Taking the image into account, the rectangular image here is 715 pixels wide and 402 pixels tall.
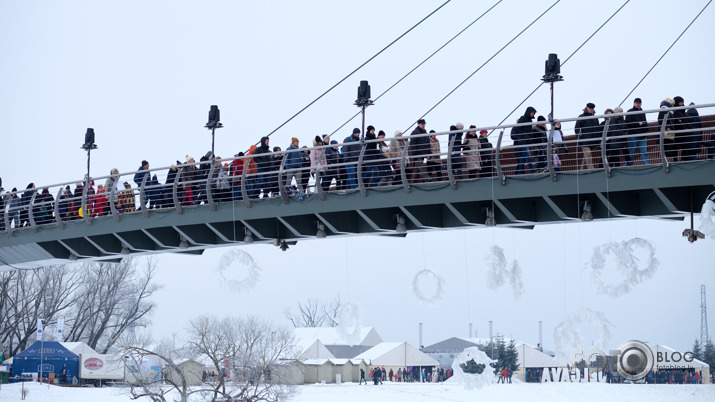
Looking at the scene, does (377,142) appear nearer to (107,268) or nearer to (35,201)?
(35,201)

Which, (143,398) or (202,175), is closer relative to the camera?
(202,175)

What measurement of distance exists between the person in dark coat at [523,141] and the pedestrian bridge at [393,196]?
0.18m

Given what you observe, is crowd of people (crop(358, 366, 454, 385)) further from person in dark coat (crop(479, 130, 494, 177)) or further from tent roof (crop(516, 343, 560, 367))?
person in dark coat (crop(479, 130, 494, 177))

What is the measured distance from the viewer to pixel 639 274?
23781 millimetres

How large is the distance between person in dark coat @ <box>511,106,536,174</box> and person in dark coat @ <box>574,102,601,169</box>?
3.71ft

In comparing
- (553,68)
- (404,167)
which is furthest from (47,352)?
(553,68)

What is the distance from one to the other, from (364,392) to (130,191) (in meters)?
37.7

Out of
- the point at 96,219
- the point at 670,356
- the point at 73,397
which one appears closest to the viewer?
the point at 96,219

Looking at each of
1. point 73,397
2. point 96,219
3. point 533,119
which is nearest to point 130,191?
point 96,219

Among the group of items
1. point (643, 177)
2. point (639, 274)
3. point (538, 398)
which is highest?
point (643, 177)

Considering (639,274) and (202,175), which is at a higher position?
(202,175)

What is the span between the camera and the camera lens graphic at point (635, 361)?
252 feet

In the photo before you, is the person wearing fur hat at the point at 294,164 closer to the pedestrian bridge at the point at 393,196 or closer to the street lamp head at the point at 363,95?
the pedestrian bridge at the point at 393,196

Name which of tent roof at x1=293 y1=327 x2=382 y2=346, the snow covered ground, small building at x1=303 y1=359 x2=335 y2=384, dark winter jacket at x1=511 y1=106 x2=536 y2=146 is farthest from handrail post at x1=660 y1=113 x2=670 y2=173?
tent roof at x1=293 y1=327 x2=382 y2=346
